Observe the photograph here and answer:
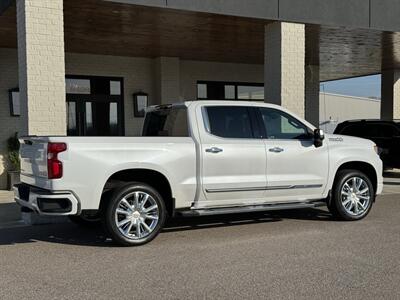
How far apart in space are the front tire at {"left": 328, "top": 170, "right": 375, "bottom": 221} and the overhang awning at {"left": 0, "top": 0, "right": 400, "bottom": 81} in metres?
4.43

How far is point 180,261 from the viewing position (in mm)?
6133

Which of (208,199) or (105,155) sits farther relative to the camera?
(208,199)

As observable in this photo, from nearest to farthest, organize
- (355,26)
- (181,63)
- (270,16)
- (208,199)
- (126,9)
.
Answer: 1. (208,199)
2. (126,9)
3. (270,16)
4. (355,26)
5. (181,63)

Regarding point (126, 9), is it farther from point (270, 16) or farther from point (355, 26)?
point (355, 26)

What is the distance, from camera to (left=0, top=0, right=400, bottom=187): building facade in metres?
9.26

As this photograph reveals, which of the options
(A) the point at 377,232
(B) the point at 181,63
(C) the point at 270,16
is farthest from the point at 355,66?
(A) the point at 377,232

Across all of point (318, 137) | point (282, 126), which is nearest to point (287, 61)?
point (282, 126)

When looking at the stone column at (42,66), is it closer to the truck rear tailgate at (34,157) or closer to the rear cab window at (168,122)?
the rear cab window at (168,122)

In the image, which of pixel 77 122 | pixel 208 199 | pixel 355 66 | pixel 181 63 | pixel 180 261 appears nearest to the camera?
pixel 180 261

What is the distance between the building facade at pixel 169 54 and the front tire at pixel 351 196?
3.47m

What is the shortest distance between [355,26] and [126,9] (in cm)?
528

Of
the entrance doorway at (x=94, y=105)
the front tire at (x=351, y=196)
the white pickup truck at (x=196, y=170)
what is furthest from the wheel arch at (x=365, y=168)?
the entrance doorway at (x=94, y=105)

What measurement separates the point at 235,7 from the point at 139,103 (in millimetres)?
6425

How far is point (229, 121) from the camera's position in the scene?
7793 millimetres
